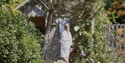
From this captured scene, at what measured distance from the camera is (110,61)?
37.2ft

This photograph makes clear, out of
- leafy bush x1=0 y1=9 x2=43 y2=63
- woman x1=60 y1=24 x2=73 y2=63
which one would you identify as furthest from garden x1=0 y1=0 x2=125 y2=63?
woman x1=60 y1=24 x2=73 y2=63

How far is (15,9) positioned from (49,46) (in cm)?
188

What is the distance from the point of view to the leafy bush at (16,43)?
8.34m

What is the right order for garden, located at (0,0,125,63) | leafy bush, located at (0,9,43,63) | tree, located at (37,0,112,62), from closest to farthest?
1. leafy bush, located at (0,9,43,63)
2. garden, located at (0,0,125,63)
3. tree, located at (37,0,112,62)

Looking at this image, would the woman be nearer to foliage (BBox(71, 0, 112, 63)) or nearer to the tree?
foliage (BBox(71, 0, 112, 63))

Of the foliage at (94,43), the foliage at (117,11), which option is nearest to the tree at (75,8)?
the foliage at (94,43)

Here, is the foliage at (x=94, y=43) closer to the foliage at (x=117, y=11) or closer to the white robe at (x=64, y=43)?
the white robe at (x=64, y=43)

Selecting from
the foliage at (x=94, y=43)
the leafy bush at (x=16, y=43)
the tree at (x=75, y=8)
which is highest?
the tree at (x=75, y=8)

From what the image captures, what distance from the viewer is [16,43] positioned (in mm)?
8469

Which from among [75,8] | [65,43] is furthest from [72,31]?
[75,8]

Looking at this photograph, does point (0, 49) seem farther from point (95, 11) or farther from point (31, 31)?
point (95, 11)

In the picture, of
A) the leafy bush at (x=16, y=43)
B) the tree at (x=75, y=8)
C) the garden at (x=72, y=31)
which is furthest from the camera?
the tree at (x=75, y=8)

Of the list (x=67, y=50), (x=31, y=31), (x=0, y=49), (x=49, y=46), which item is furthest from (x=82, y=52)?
(x=0, y=49)

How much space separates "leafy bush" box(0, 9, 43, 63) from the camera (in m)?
8.34
